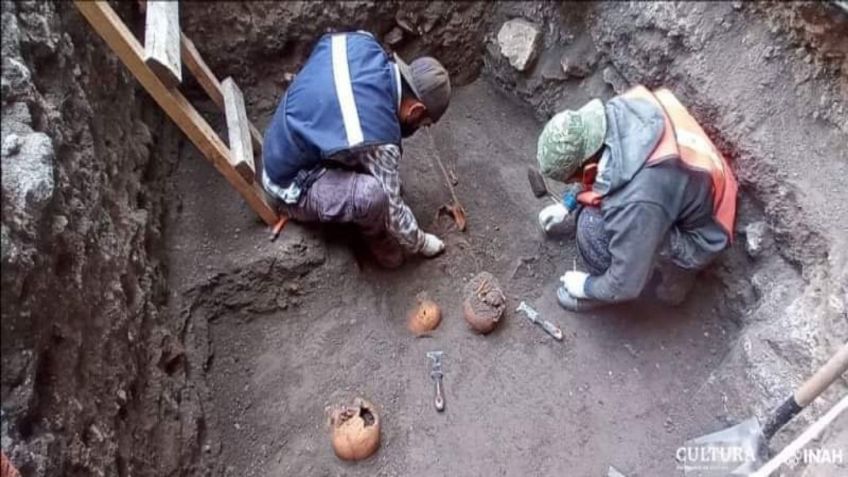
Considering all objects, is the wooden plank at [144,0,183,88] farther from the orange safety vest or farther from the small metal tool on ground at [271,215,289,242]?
the orange safety vest

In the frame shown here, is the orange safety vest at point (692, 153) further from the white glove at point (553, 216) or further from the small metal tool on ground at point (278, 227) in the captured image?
the small metal tool on ground at point (278, 227)

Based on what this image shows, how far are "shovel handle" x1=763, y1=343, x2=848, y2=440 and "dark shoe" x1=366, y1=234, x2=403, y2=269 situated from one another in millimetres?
1437

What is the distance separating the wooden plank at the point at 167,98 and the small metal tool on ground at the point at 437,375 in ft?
2.60

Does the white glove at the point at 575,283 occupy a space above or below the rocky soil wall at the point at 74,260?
below

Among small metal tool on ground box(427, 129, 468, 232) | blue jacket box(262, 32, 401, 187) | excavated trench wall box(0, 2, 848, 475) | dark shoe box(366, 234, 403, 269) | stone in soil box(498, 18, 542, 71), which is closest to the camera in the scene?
excavated trench wall box(0, 2, 848, 475)

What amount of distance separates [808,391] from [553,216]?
4.05 feet

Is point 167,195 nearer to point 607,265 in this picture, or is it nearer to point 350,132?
point 350,132

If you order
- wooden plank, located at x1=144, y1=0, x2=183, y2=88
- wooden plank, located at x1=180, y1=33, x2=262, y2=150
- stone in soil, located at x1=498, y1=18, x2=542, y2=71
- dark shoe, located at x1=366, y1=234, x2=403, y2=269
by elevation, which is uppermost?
wooden plank, located at x1=144, y1=0, x2=183, y2=88

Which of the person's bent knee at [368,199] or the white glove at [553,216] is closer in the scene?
the person's bent knee at [368,199]

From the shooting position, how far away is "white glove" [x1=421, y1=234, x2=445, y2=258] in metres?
2.98

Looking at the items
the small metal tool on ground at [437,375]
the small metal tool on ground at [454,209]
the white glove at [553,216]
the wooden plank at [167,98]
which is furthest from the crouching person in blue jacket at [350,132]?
the white glove at [553,216]

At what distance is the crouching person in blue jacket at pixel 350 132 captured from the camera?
2.51 metres

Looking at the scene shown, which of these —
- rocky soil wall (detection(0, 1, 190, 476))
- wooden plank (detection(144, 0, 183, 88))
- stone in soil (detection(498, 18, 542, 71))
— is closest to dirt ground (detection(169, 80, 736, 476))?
rocky soil wall (detection(0, 1, 190, 476))

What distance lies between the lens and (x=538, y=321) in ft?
9.39
